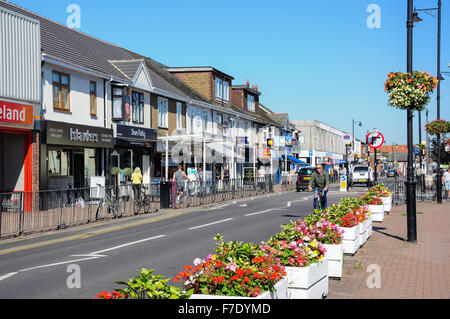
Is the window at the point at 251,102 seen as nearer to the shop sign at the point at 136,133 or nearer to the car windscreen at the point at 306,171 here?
the car windscreen at the point at 306,171

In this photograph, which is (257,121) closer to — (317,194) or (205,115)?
(205,115)

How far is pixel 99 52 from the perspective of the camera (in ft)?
93.7

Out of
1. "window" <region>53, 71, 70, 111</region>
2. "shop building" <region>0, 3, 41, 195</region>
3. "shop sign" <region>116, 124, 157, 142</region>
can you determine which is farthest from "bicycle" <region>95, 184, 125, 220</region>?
"shop sign" <region>116, 124, 157, 142</region>

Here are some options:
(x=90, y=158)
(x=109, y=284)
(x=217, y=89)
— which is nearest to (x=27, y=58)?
(x=90, y=158)

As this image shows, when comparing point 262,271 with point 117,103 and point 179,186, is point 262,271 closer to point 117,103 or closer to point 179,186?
point 179,186

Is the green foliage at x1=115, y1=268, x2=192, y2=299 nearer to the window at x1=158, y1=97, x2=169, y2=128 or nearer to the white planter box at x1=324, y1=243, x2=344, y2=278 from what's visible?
the white planter box at x1=324, y1=243, x2=344, y2=278

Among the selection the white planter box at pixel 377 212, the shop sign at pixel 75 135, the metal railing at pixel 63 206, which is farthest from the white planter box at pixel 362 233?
the shop sign at pixel 75 135

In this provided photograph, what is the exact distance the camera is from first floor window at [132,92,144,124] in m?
27.5

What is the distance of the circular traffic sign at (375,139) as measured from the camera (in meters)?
15.2

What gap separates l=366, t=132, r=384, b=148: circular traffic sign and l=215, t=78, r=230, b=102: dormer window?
2711cm

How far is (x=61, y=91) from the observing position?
22031mm

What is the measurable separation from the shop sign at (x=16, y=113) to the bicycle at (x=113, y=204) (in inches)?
191

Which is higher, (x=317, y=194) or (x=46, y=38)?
(x=46, y=38)

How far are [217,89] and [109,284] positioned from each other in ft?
116
